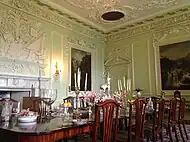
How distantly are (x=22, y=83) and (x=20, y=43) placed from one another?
107cm

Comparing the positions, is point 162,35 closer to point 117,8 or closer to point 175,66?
point 175,66

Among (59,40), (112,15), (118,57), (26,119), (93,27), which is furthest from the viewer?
(118,57)

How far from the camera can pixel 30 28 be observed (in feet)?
16.8

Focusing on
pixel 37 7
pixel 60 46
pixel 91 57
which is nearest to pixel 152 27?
pixel 91 57

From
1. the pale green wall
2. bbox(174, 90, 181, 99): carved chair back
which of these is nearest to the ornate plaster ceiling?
the pale green wall

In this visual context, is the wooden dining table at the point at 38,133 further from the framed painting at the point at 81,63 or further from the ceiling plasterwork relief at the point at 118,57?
the ceiling plasterwork relief at the point at 118,57

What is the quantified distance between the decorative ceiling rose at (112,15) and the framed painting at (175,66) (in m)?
1.81

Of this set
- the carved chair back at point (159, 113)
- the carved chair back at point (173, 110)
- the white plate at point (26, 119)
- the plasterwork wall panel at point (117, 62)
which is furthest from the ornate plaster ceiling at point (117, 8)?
the white plate at point (26, 119)

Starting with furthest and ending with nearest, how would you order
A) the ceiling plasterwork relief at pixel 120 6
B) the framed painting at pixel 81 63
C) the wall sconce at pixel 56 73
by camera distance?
the framed painting at pixel 81 63 → the wall sconce at pixel 56 73 → the ceiling plasterwork relief at pixel 120 6

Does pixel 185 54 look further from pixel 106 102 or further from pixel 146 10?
pixel 106 102

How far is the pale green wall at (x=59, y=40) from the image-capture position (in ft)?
16.1

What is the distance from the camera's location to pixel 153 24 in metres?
6.61

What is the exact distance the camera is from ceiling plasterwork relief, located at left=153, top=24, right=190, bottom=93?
5920mm

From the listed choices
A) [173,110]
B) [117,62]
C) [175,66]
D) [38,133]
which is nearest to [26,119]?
[38,133]
